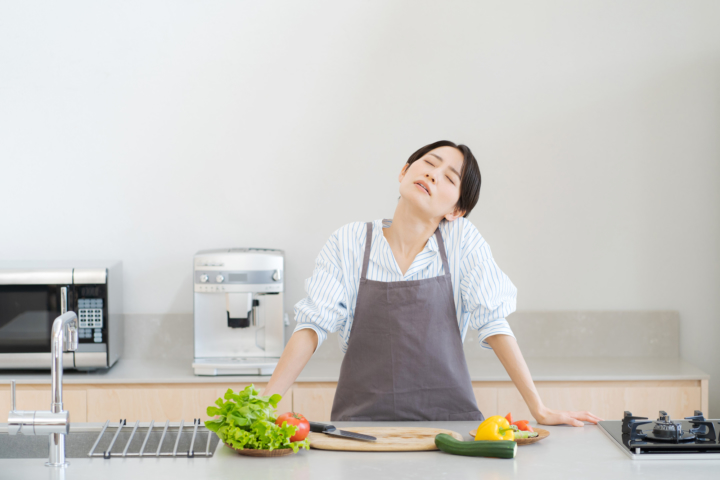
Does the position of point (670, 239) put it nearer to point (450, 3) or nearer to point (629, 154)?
point (629, 154)

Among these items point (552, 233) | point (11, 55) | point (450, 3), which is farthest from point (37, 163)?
point (552, 233)

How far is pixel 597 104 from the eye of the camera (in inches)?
116

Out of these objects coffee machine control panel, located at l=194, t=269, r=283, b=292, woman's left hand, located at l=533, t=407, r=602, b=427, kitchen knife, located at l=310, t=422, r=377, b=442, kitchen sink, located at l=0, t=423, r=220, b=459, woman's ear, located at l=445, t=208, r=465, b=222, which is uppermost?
woman's ear, located at l=445, t=208, r=465, b=222

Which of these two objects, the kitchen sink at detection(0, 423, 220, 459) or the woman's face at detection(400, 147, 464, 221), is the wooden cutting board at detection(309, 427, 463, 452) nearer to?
the kitchen sink at detection(0, 423, 220, 459)

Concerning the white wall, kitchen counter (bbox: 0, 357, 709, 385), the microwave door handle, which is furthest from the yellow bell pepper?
the microwave door handle

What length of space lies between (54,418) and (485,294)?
1027 mm

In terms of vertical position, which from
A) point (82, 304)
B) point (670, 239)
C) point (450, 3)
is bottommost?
point (82, 304)

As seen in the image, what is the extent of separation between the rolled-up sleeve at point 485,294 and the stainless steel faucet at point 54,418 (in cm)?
96

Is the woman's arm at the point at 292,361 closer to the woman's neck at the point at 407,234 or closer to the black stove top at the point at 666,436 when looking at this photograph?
the woman's neck at the point at 407,234

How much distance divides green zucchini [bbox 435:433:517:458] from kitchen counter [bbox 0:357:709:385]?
123cm

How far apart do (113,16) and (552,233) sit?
2.17 meters

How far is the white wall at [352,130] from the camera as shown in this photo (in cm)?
292

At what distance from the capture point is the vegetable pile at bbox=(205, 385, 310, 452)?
4.18 feet

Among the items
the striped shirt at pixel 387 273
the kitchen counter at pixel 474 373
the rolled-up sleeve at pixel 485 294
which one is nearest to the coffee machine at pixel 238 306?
the kitchen counter at pixel 474 373
